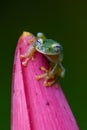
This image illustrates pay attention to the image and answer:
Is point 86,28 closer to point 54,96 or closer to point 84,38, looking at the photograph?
point 84,38

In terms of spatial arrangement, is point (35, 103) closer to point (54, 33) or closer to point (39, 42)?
point (39, 42)

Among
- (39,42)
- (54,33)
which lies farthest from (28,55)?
(54,33)

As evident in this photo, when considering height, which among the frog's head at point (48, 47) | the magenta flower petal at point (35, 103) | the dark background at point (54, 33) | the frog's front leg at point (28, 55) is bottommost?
the dark background at point (54, 33)

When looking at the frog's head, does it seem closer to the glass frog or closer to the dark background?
the glass frog

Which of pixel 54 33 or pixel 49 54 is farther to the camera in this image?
pixel 54 33

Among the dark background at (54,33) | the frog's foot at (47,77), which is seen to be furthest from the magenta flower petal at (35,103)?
the dark background at (54,33)

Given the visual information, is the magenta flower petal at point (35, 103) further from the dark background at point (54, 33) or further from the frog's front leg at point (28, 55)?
the dark background at point (54, 33)
